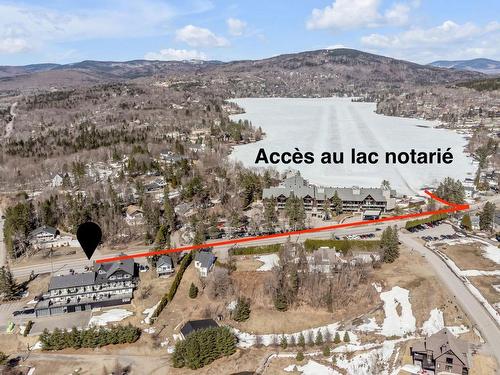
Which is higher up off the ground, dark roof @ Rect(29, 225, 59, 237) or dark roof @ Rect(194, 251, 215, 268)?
dark roof @ Rect(194, 251, 215, 268)

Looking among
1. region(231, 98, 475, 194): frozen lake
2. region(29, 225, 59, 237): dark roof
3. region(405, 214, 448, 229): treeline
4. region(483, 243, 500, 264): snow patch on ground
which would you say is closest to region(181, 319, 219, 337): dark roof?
region(405, 214, 448, 229): treeline

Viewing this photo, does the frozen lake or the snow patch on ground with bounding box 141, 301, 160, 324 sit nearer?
the snow patch on ground with bounding box 141, 301, 160, 324

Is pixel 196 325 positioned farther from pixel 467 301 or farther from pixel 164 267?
pixel 467 301

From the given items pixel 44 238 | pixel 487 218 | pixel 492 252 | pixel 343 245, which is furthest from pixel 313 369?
pixel 44 238

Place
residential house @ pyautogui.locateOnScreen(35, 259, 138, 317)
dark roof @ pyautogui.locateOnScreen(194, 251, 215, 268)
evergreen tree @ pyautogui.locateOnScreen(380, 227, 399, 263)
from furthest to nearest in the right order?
1. evergreen tree @ pyautogui.locateOnScreen(380, 227, 399, 263)
2. dark roof @ pyautogui.locateOnScreen(194, 251, 215, 268)
3. residential house @ pyautogui.locateOnScreen(35, 259, 138, 317)

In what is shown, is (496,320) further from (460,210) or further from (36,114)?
(36,114)

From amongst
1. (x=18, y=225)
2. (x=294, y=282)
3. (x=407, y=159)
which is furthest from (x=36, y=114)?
(x=294, y=282)

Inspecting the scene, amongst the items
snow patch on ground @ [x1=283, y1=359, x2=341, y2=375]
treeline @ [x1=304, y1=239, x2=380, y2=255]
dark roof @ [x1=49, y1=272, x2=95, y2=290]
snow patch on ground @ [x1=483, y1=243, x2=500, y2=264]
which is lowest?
snow patch on ground @ [x1=283, y1=359, x2=341, y2=375]
